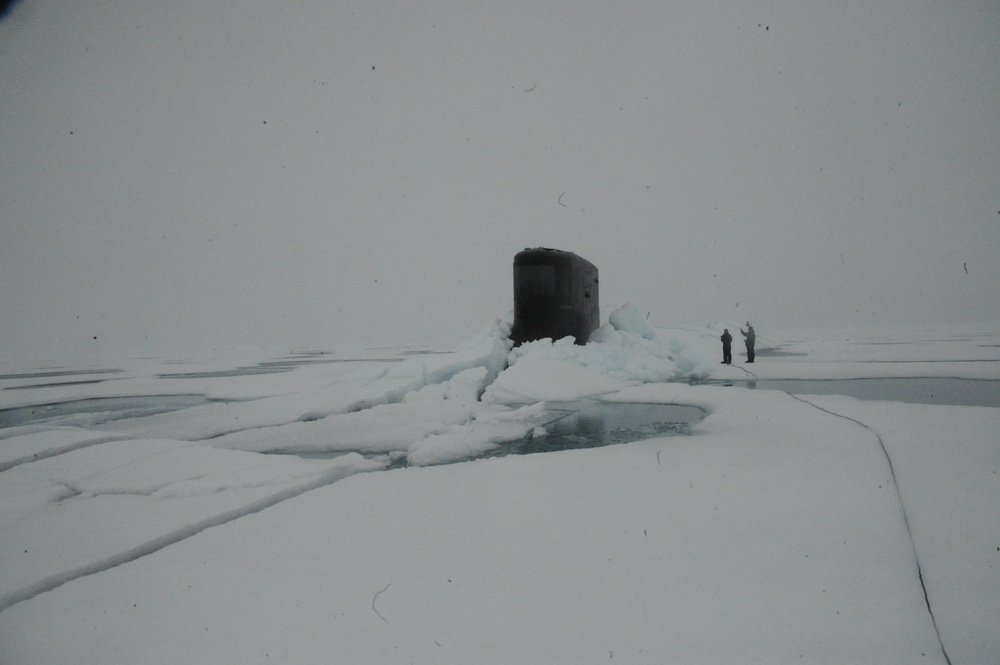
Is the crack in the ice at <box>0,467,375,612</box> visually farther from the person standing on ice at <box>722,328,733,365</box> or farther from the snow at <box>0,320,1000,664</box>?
the person standing on ice at <box>722,328,733,365</box>

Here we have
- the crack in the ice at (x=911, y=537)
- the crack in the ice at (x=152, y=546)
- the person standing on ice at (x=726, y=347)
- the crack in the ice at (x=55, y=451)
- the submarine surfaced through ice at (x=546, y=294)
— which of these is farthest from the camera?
the person standing on ice at (x=726, y=347)

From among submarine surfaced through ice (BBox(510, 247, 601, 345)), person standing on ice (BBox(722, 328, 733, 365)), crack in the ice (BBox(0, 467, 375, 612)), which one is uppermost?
submarine surfaced through ice (BBox(510, 247, 601, 345))

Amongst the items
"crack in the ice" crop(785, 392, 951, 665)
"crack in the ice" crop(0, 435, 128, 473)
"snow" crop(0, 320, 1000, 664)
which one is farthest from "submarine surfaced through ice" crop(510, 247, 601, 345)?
"crack in the ice" crop(0, 435, 128, 473)

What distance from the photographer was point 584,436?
4918mm

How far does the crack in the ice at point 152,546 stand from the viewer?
6.70 ft

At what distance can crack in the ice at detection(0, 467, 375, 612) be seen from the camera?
80.4 inches

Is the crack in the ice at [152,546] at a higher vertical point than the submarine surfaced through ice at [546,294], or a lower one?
lower

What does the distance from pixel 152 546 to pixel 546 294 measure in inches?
355

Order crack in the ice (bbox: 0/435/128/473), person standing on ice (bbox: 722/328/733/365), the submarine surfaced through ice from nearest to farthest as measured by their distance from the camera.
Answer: crack in the ice (bbox: 0/435/128/473), the submarine surfaced through ice, person standing on ice (bbox: 722/328/733/365)

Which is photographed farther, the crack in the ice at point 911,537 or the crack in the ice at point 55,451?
the crack in the ice at point 55,451

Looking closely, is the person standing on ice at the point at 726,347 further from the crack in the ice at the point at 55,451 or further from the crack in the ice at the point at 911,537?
the crack in the ice at the point at 55,451

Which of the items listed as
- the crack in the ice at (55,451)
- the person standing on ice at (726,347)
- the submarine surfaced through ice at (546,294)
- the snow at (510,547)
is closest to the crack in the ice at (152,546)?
the snow at (510,547)

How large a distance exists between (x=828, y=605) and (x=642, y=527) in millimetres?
859

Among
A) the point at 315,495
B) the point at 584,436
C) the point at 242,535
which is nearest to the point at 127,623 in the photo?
the point at 242,535
